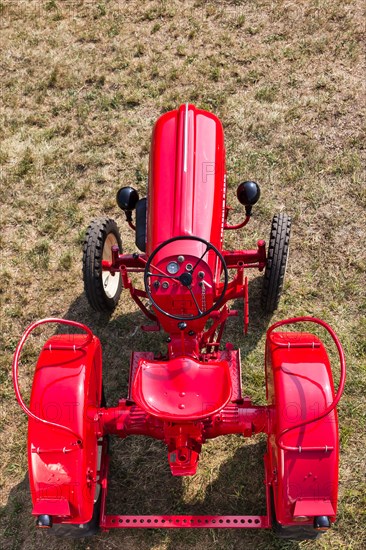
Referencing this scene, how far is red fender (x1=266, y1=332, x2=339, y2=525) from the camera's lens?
11.0ft

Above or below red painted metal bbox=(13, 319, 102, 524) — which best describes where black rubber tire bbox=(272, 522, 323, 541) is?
below

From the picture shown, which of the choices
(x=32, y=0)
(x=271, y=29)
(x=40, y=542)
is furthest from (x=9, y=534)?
(x=32, y=0)

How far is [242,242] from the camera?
225 inches

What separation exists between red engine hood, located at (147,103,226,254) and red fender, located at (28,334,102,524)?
1070 mm

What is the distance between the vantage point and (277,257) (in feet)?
15.3

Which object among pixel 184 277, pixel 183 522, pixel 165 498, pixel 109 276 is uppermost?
pixel 184 277

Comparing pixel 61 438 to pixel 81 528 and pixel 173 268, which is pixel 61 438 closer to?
pixel 81 528

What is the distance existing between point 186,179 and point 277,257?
1029 mm

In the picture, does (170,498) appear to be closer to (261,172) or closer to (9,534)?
(9,534)

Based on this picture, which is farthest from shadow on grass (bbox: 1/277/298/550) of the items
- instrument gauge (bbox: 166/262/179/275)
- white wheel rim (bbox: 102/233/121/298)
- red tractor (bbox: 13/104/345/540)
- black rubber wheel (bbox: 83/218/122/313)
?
instrument gauge (bbox: 166/262/179/275)

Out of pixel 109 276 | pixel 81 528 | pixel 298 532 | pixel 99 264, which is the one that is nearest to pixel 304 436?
pixel 298 532

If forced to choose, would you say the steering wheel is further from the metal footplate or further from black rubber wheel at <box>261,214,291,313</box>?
the metal footplate

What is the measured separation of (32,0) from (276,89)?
4.05 meters

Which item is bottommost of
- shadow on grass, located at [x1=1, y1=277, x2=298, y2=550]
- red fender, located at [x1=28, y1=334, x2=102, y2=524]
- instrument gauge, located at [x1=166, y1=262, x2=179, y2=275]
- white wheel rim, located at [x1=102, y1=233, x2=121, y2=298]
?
shadow on grass, located at [x1=1, y1=277, x2=298, y2=550]
